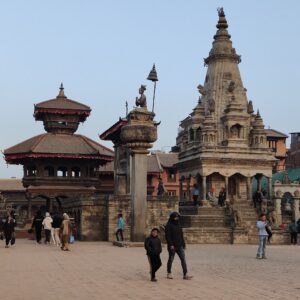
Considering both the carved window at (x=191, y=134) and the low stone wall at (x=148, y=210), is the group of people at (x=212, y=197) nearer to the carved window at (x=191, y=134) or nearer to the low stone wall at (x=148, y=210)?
the carved window at (x=191, y=134)

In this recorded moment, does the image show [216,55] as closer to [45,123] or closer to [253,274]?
[45,123]

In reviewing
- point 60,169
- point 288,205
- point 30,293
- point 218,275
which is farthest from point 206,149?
point 30,293

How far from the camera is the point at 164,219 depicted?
32.2 metres

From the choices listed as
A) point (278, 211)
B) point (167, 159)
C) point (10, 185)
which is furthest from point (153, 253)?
point (167, 159)

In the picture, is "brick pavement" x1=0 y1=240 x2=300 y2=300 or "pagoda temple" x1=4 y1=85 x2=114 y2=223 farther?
"pagoda temple" x1=4 y1=85 x2=114 y2=223

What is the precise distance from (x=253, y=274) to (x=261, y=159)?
103ft

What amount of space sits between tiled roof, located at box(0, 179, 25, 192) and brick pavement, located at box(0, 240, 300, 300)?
173 ft

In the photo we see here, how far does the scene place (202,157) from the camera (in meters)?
43.9

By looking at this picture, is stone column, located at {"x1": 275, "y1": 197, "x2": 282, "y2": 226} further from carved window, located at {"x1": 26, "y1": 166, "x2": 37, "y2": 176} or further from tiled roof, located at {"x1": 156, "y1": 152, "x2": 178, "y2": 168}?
tiled roof, located at {"x1": 156, "y1": 152, "x2": 178, "y2": 168}

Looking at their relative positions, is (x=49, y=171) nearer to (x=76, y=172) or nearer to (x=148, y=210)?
(x=76, y=172)

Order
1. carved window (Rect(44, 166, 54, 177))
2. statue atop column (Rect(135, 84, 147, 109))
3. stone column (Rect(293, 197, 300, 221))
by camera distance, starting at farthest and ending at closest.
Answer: carved window (Rect(44, 166, 54, 177))
stone column (Rect(293, 197, 300, 221))
statue atop column (Rect(135, 84, 147, 109))

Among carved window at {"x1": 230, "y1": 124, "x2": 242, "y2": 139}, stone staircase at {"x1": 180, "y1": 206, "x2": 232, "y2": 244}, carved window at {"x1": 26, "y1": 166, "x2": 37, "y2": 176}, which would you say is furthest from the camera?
carved window at {"x1": 230, "y1": 124, "x2": 242, "y2": 139}

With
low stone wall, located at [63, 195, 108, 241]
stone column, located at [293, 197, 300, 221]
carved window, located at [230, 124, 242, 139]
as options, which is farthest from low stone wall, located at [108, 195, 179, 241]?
carved window, located at [230, 124, 242, 139]

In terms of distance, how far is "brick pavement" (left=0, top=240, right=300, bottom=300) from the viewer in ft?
35.6
